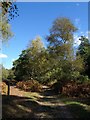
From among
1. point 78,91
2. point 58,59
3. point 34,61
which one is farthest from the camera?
point 34,61

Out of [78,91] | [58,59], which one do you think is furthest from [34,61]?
[78,91]

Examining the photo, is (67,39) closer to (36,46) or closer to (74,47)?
(74,47)

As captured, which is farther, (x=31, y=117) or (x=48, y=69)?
(x=48, y=69)

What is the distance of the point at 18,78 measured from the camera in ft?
166

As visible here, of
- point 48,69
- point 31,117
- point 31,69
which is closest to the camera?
point 31,117

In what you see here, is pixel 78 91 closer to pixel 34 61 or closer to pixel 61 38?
pixel 61 38

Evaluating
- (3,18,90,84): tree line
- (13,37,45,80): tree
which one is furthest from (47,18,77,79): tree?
(13,37,45,80): tree

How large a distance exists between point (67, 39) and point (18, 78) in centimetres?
1805

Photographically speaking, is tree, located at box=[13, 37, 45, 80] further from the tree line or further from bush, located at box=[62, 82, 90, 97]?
bush, located at box=[62, 82, 90, 97]

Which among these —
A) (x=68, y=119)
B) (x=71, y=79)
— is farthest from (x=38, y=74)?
(x=68, y=119)

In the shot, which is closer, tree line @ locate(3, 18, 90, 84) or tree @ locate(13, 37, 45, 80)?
tree line @ locate(3, 18, 90, 84)

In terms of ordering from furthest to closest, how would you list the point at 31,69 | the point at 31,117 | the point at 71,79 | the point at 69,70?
the point at 31,69
the point at 69,70
the point at 71,79
the point at 31,117

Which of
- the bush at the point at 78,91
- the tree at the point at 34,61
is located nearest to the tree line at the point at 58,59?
the tree at the point at 34,61

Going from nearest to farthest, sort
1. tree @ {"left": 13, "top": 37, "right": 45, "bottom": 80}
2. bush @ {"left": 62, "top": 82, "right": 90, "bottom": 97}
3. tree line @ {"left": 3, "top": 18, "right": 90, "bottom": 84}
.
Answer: bush @ {"left": 62, "top": 82, "right": 90, "bottom": 97} < tree line @ {"left": 3, "top": 18, "right": 90, "bottom": 84} < tree @ {"left": 13, "top": 37, "right": 45, "bottom": 80}
